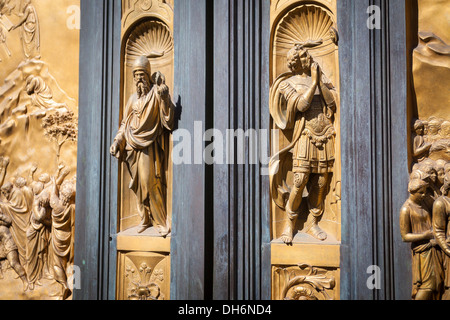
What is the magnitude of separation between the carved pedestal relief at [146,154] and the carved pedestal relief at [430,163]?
2531 mm

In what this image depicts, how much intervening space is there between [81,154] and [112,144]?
538 mm

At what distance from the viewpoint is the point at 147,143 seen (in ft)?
19.4

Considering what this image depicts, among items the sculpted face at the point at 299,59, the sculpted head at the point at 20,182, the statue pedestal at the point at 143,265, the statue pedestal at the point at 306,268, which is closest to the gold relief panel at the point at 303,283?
the statue pedestal at the point at 306,268

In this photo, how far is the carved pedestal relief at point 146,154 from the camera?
592 centimetres

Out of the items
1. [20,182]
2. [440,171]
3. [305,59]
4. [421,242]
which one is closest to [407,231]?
[421,242]

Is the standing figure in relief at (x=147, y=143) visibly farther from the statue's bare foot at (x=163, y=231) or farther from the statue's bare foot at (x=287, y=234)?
the statue's bare foot at (x=287, y=234)

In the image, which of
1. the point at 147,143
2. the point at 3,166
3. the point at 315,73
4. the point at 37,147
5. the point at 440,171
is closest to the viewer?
the point at 440,171

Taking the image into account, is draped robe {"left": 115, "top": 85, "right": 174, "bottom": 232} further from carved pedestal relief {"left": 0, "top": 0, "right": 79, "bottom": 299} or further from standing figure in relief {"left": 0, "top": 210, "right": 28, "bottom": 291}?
standing figure in relief {"left": 0, "top": 210, "right": 28, "bottom": 291}

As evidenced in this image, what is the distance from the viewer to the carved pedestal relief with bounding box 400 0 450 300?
494 cm

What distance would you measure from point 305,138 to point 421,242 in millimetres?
1500

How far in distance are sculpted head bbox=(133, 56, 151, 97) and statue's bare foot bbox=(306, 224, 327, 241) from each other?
2306mm

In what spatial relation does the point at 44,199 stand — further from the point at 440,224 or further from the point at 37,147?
the point at 440,224

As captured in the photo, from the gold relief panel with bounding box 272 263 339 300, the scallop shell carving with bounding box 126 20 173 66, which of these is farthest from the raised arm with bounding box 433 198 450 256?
the scallop shell carving with bounding box 126 20 173 66
